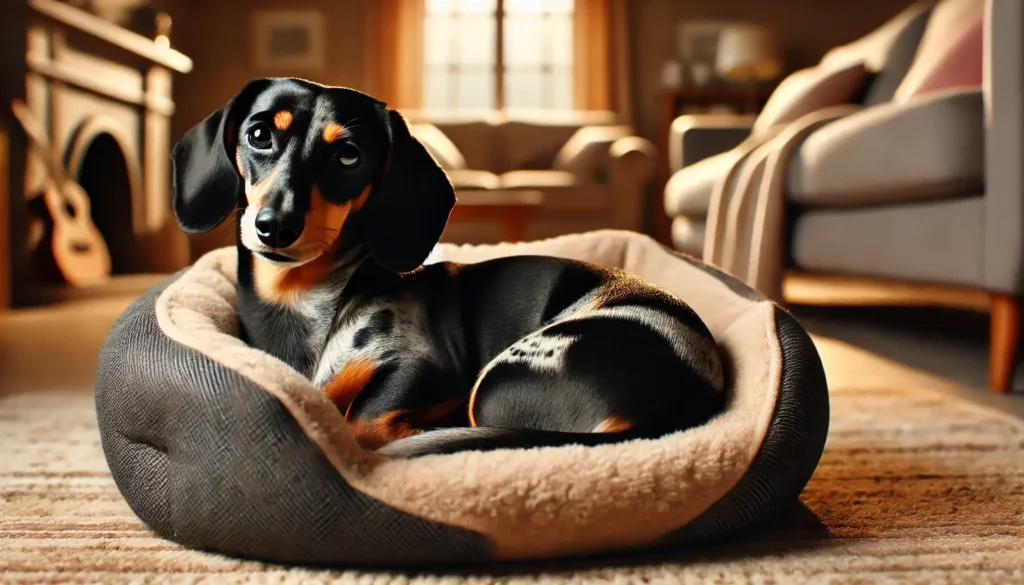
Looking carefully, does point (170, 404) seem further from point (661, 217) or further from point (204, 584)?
point (661, 217)

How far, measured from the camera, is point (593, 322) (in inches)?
48.9

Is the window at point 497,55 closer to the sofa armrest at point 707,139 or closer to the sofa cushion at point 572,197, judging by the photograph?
the sofa cushion at point 572,197

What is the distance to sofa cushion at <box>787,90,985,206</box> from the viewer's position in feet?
7.03

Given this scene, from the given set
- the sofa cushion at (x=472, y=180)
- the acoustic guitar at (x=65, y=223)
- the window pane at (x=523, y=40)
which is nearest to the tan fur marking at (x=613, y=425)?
the acoustic guitar at (x=65, y=223)

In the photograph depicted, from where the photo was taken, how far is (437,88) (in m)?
7.40

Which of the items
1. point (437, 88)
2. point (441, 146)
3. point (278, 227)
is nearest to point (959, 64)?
point (278, 227)

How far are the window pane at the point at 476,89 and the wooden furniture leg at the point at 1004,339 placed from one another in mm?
5691

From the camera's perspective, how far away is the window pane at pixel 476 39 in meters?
7.31

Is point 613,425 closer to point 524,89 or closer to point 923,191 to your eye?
point 923,191

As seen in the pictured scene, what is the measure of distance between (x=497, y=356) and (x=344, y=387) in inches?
9.3

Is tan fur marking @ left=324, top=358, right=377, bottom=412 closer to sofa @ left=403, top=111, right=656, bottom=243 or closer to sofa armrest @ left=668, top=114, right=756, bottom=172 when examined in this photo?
sofa armrest @ left=668, top=114, right=756, bottom=172

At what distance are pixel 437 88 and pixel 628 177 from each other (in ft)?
8.53

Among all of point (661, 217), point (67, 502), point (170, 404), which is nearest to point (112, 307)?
point (67, 502)

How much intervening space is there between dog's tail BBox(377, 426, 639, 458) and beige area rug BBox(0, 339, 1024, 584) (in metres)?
0.13
